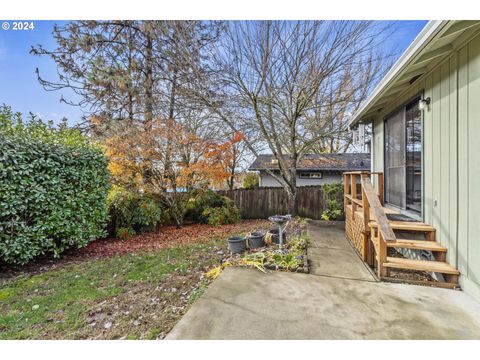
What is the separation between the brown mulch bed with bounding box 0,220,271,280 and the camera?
3846 millimetres

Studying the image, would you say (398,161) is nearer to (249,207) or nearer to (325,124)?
(325,124)

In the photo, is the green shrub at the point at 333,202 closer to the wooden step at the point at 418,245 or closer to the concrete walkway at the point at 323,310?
the wooden step at the point at 418,245

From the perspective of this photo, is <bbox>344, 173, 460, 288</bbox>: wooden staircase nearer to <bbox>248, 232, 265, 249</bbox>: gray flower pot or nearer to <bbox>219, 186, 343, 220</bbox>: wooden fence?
<bbox>248, 232, 265, 249</bbox>: gray flower pot

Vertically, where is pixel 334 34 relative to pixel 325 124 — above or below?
above

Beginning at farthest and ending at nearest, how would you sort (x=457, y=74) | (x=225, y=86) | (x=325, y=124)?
1. (x=325, y=124)
2. (x=225, y=86)
3. (x=457, y=74)

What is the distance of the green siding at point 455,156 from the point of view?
7.59ft

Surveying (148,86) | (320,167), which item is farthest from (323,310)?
(320,167)

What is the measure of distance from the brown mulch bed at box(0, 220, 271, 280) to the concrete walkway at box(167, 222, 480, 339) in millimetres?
3115

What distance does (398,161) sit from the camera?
13.5ft

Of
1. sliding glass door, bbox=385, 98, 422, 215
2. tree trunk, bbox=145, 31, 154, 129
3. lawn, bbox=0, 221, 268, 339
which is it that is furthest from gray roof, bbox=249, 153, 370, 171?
lawn, bbox=0, 221, 268, 339

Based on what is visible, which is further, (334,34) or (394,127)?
(334,34)

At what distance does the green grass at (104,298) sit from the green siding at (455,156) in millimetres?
3048
